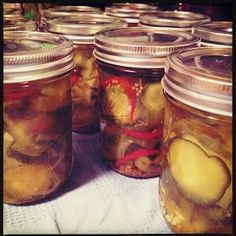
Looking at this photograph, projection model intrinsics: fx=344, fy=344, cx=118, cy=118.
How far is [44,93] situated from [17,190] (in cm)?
17

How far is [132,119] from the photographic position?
0.64 metres

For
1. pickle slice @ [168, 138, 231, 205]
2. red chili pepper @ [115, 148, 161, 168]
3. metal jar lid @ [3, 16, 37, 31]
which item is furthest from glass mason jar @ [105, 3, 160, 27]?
pickle slice @ [168, 138, 231, 205]

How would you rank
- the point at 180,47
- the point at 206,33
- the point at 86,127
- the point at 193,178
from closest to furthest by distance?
the point at 193,178 → the point at 180,47 → the point at 206,33 → the point at 86,127

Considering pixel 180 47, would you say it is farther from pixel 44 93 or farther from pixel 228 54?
pixel 44 93

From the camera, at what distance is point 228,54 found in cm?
57

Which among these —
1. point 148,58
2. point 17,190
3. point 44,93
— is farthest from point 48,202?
point 148,58

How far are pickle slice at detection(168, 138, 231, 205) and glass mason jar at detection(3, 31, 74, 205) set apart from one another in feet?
0.66

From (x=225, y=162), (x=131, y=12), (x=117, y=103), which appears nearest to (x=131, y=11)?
(x=131, y=12)

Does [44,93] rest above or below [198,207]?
above

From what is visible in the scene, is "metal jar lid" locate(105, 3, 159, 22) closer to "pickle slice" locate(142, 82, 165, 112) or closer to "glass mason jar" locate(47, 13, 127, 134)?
"glass mason jar" locate(47, 13, 127, 134)

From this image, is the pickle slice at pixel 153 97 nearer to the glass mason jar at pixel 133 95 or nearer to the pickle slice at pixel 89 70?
the glass mason jar at pixel 133 95

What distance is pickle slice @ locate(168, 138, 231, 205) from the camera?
452 millimetres

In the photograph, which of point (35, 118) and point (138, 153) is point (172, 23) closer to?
point (138, 153)

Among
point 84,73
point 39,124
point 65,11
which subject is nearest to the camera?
point 39,124
